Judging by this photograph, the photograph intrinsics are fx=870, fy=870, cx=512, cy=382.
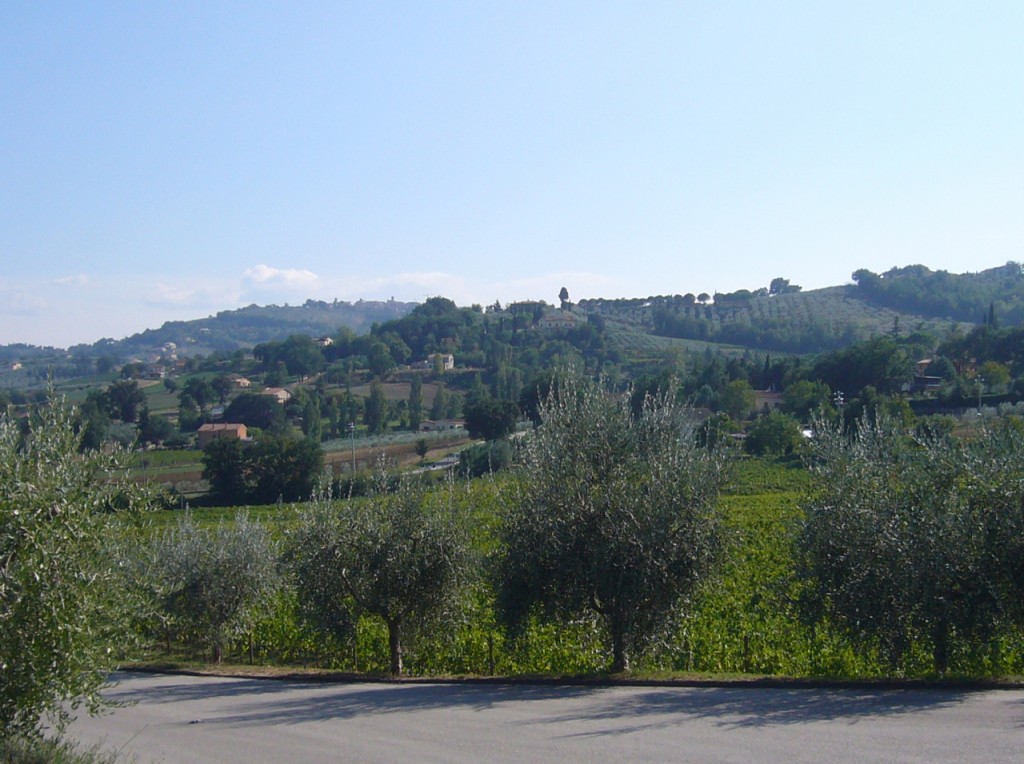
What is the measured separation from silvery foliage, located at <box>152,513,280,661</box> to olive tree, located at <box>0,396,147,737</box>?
12612 millimetres

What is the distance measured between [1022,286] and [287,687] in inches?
7418

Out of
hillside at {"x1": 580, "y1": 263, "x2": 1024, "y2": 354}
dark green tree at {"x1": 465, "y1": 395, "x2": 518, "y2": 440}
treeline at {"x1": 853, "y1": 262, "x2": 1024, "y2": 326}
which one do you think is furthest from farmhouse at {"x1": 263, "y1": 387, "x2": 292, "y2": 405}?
treeline at {"x1": 853, "y1": 262, "x2": 1024, "y2": 326}

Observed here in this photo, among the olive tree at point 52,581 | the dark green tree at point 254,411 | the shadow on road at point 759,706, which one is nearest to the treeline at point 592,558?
the olive tree at point 52,581

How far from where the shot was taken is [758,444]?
62.5 m

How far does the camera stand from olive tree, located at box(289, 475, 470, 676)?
17.3 metres

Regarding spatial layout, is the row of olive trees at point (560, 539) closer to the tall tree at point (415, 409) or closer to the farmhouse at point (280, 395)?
the tall tree at point (415, 409)

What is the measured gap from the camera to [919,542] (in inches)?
516

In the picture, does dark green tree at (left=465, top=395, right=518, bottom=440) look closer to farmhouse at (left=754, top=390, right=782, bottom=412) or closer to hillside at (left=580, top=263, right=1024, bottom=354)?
farmhouse at (left=754, top=390, right=782, bottom=412)

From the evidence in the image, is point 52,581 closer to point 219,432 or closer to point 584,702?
point 584,702

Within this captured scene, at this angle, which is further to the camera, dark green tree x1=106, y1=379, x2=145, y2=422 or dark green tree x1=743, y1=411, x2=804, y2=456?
dark green tree x1=106, y1=379, x2=145, y2=422

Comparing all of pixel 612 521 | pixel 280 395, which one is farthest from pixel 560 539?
pixel 280 395

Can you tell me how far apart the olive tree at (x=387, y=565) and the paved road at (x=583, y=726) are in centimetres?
182

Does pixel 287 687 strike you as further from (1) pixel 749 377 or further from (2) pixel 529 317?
(2) pixel 529 317

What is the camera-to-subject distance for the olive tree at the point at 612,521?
46.8ft
